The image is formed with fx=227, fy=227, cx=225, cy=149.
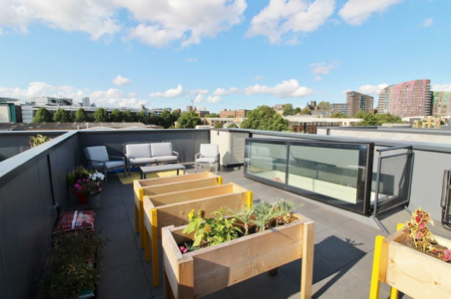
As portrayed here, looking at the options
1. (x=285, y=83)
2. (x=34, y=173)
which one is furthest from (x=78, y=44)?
(x=285, y=83)

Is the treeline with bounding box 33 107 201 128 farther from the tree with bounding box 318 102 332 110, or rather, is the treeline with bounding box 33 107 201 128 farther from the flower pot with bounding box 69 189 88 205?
the tree with bounding box 318 102 332 110

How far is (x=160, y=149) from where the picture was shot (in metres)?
6.89

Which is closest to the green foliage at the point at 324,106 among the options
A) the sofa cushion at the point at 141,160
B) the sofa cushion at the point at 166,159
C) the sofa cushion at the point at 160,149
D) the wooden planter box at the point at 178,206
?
the sofa cushion at the point at 160,149

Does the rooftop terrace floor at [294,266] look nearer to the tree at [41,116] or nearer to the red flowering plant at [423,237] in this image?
the red flowering plant at [423,237]

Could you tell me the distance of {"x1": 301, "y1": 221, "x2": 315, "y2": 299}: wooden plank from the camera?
1.76 metres

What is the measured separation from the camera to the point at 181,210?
2.12 meters

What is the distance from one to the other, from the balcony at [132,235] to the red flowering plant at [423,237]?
2.66 ft

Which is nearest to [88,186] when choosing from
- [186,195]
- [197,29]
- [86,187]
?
[86,187]

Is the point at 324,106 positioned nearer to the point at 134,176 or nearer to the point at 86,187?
the point at 134,176

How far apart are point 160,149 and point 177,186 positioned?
443cm

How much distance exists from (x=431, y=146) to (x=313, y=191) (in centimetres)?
190

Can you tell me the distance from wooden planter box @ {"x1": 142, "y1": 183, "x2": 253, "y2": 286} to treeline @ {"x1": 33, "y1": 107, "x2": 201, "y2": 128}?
2429 inches

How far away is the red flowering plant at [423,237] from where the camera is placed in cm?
135

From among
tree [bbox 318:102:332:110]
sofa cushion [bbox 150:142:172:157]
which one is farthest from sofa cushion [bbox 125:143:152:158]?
tree [bbox 318:102:332:110]
